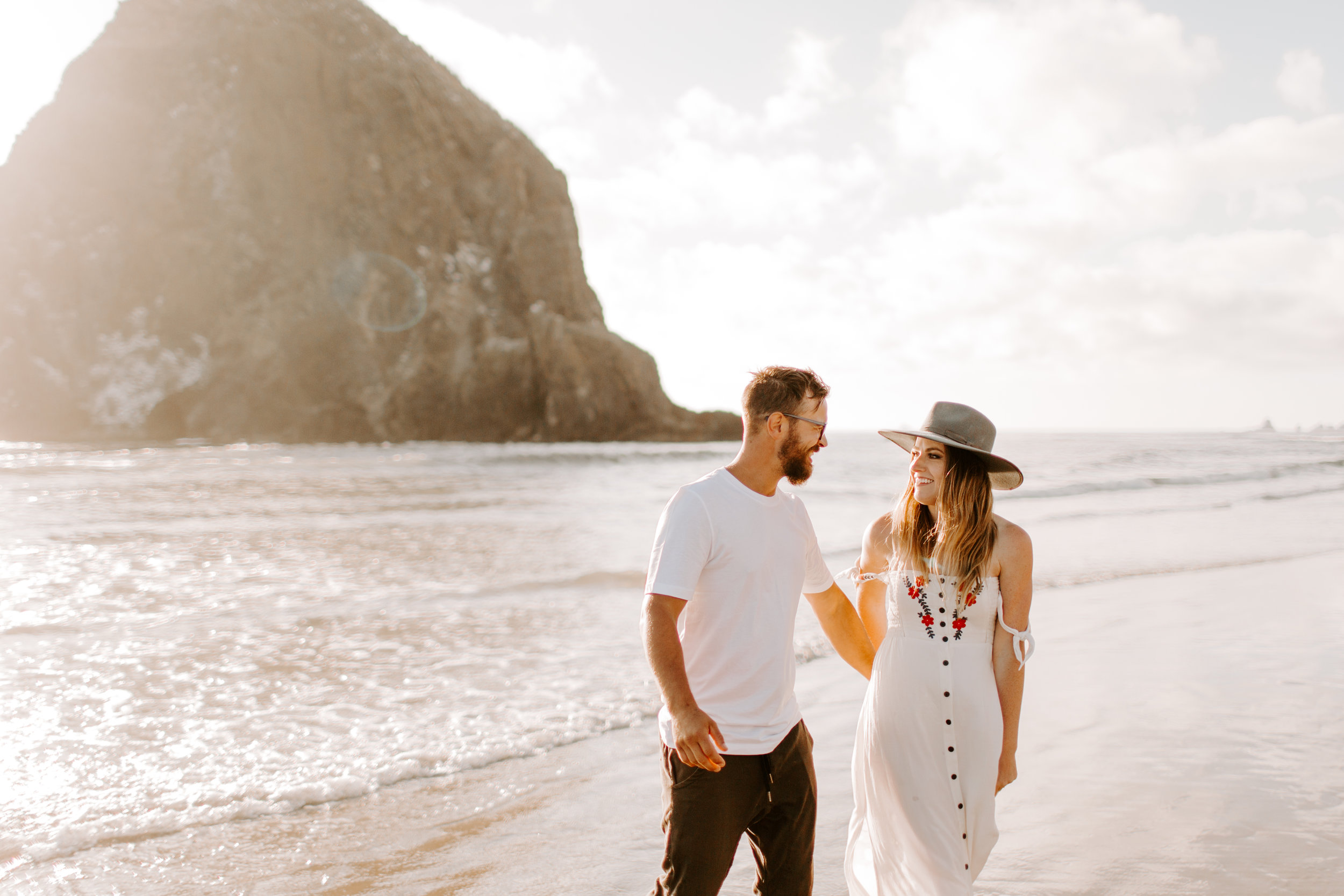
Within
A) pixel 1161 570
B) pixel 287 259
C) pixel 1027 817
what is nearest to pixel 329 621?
pixel 1027 817

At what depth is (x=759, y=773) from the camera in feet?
7.29

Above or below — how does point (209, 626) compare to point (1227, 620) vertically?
below

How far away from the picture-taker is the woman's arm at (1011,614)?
89.7 inches

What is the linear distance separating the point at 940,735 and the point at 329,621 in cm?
701

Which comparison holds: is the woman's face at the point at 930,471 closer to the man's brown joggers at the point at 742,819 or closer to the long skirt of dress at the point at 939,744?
the long skirt of dress at the point at 939,744

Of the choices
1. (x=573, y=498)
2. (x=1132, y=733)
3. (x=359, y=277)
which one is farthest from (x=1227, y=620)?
(x=359, y=277)

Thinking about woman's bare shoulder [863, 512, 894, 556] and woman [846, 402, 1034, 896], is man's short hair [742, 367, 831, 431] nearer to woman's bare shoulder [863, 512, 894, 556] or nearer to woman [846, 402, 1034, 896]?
woman [846, 402, 1034, 896]

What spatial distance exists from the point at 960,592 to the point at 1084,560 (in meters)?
10.4

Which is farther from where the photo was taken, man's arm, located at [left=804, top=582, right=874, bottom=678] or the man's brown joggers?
man's arm, located at [left=804, top=582, right=874, bottom=678]

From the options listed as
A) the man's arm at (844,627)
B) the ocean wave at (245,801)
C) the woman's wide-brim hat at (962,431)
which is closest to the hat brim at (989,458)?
the woman's wide-brim hat at (962,431)

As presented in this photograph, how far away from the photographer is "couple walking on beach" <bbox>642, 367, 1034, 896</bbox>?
215 cm

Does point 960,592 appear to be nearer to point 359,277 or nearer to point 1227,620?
point 1227,620

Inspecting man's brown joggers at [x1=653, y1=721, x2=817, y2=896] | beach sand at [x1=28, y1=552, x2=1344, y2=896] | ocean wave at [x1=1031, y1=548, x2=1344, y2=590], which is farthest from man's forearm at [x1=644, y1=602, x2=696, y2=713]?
ocean wave at [x1=1031, y1=548, x2=1344, y2=590]

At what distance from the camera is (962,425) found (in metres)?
2.33
